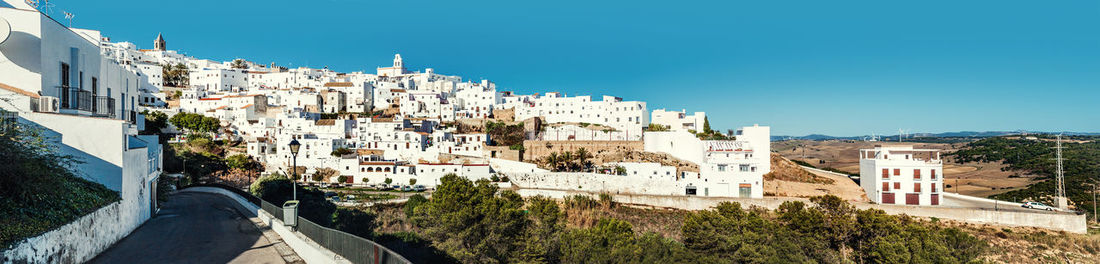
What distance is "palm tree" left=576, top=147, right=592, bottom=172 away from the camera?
150 ft

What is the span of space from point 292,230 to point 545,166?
38601mm

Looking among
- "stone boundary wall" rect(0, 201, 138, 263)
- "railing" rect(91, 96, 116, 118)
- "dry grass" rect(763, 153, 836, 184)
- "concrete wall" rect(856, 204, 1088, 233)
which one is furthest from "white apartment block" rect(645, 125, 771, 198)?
"stone boundary wall" rect(0, 201, 138, 263)

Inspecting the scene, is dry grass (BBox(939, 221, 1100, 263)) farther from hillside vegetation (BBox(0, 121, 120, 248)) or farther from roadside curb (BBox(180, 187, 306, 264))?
hillside vegetation (BBox(0, 121, 120, 248))

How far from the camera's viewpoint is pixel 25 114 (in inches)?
377

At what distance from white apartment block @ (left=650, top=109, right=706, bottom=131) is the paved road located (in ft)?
165

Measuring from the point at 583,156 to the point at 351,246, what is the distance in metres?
39.7

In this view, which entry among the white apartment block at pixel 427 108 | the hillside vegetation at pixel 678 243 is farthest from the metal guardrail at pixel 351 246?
the white apartment block at pixel 427 108

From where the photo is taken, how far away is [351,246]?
21.9 ft

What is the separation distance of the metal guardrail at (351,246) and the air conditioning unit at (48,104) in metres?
6.46

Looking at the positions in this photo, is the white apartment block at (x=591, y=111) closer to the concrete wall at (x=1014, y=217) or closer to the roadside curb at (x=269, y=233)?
the concrete wall at (x=1014, y=217)

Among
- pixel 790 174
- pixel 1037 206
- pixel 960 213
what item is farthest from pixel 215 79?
pixel 1037 206

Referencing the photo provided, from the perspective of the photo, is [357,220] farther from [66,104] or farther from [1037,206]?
[1037,206]

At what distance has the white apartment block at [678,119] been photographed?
194 feet

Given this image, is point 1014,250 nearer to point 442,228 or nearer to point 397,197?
point 442,228
